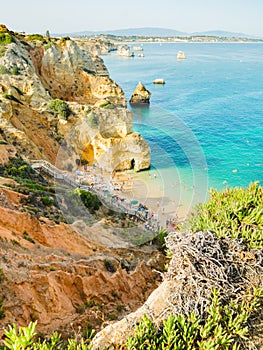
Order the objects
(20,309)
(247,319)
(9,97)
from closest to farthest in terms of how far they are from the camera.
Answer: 1. (247,319)
2. (20,309)
3. (9,97)

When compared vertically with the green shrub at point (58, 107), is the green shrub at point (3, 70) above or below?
above

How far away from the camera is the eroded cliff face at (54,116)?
27641mm

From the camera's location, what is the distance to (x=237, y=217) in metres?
10.4

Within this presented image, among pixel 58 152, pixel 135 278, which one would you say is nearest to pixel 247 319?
pixel 135 278

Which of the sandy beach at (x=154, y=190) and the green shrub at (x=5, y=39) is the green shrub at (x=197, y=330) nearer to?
the sandy beach at (x=154, y=190)

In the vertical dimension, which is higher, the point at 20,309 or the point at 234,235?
the point at 234,235

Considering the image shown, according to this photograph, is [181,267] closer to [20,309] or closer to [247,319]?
[247,319]

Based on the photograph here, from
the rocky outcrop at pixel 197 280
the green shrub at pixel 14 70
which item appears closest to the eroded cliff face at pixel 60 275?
the rocky outcrop at pixel 197 280

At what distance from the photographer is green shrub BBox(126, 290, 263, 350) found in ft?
21.6

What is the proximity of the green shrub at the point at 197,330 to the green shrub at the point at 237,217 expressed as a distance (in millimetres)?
2299

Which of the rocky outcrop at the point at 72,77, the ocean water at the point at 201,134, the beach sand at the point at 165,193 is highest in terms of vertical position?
A: the rocky outcrop at the point at 72,77

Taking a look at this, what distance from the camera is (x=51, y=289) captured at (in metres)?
10.2

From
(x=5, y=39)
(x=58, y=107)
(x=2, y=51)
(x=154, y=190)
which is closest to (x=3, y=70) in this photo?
(x=2, y=51)

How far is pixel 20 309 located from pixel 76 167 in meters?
24.9
